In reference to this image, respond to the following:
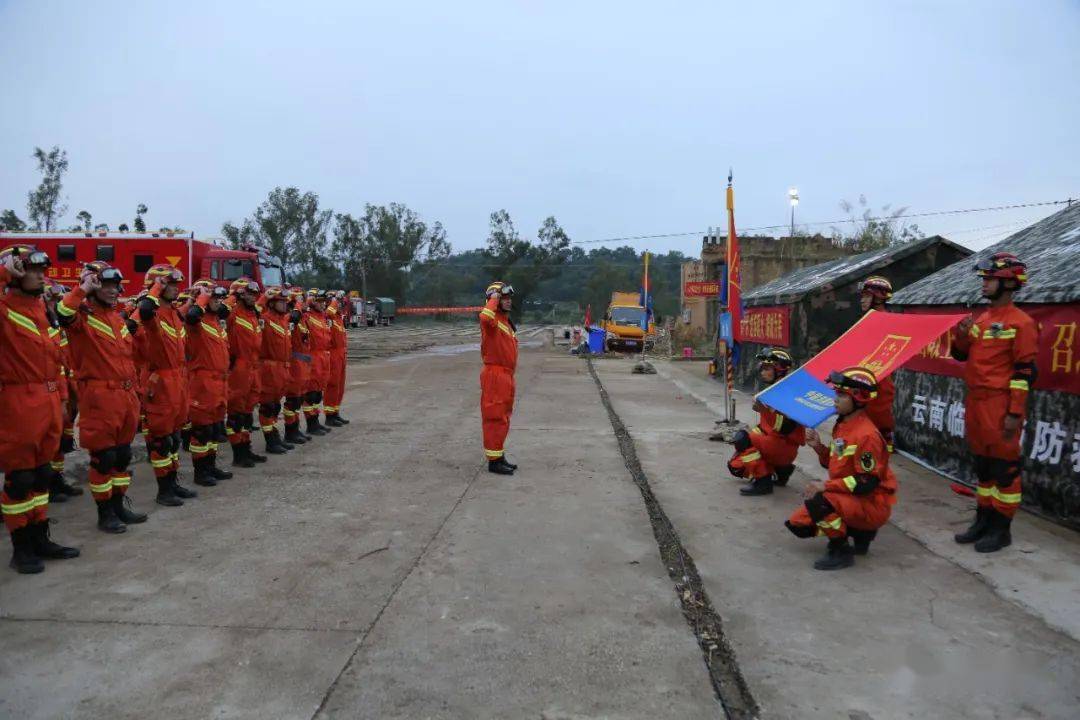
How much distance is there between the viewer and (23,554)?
432 centimetres

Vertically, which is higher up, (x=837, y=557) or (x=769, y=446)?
(x=769, y=446)

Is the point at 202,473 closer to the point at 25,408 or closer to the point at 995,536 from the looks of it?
the point at 25,408

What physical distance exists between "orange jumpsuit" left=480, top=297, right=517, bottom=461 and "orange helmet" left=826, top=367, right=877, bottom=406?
3224 mm

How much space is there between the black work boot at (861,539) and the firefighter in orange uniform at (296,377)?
20.0 ft

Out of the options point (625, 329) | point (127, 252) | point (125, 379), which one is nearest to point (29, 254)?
point (125, 379)

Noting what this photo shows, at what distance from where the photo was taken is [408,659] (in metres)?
3.20

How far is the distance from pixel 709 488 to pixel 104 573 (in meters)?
4.82

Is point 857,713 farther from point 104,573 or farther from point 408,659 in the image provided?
point 104,573

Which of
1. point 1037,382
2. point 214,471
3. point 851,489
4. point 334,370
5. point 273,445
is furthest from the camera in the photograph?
point 334,370

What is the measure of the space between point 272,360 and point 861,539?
19.6 feet

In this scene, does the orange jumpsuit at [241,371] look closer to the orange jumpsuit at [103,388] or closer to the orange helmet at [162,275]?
the orange helmet at [162,275]

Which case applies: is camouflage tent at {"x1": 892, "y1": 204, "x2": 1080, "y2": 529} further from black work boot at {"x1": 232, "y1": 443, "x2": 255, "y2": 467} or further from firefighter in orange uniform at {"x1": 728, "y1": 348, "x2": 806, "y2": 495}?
black work boot at {"x1": 232, "y1": 443, "x2": 255, "y2": 467}

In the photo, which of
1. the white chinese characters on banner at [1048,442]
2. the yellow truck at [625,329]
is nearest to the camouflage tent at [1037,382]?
the white chinese characters on banner at [1048,442]

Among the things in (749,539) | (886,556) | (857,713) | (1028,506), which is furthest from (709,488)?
(857,713)
